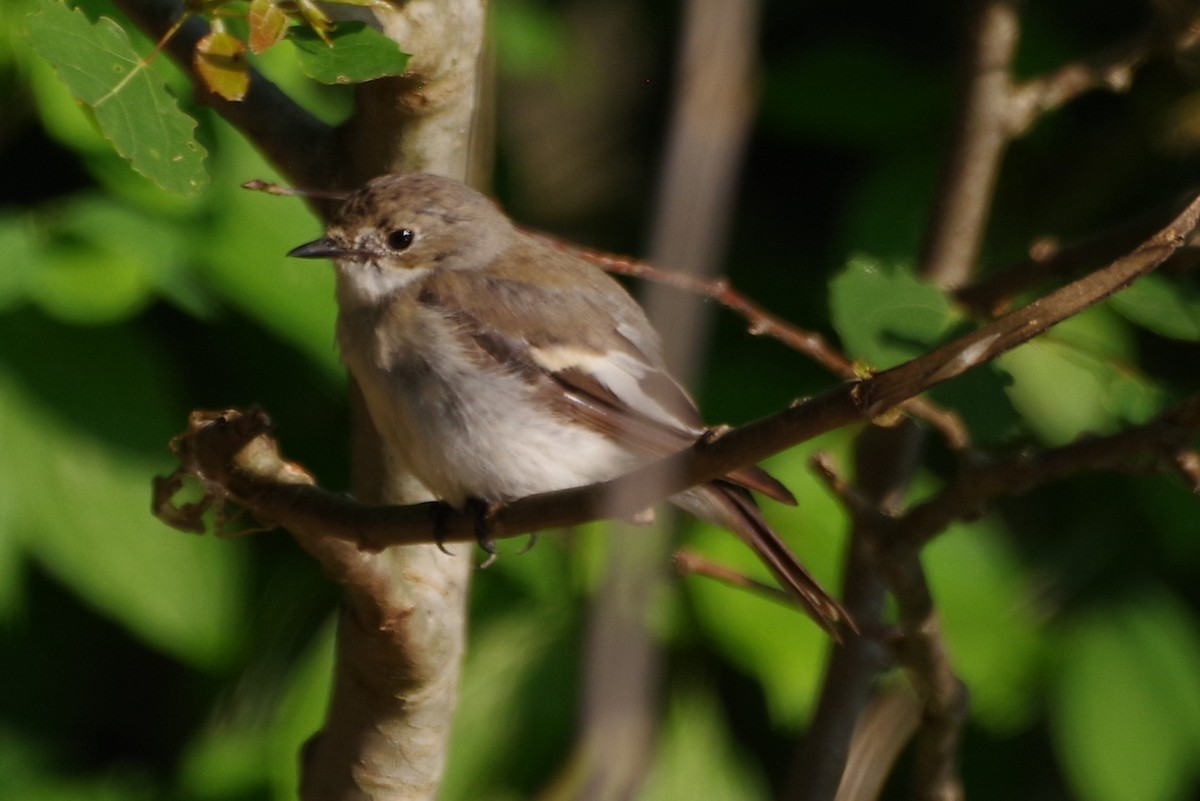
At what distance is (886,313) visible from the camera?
7.86 ft

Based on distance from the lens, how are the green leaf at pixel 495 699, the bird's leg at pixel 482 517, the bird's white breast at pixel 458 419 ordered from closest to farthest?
the bird's leg at pixel 482 517, the bird's white breast at pixel 458 419, the green leaf at pixel 495 699

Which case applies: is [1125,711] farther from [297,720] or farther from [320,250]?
[320,250]

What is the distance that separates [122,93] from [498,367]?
3.97ft

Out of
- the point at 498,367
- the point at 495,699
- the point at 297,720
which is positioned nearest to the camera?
the point at 498,367

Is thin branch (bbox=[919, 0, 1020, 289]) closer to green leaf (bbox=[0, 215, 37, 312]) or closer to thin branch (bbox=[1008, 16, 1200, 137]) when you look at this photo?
thin branch (bbox=[1008, 16, 1200, 137])

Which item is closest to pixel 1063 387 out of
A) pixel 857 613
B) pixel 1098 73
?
pixel 1098 73

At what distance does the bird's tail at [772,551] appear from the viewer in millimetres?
2688

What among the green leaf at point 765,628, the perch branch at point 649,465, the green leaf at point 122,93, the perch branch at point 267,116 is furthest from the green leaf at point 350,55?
the green leaf at point 765,628

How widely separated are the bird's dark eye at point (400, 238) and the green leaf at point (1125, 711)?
190cm

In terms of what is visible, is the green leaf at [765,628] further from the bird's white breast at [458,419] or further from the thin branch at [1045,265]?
the thin branch at [1045,265]

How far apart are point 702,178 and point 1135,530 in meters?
3.27

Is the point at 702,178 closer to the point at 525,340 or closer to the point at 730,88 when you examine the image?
the point at 730,88

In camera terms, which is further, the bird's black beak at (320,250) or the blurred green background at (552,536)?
the blurred green background at (552,536)

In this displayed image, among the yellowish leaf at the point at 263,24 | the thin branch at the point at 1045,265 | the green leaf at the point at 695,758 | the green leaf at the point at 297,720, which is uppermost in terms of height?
the thin branch at the point at 1045,265
